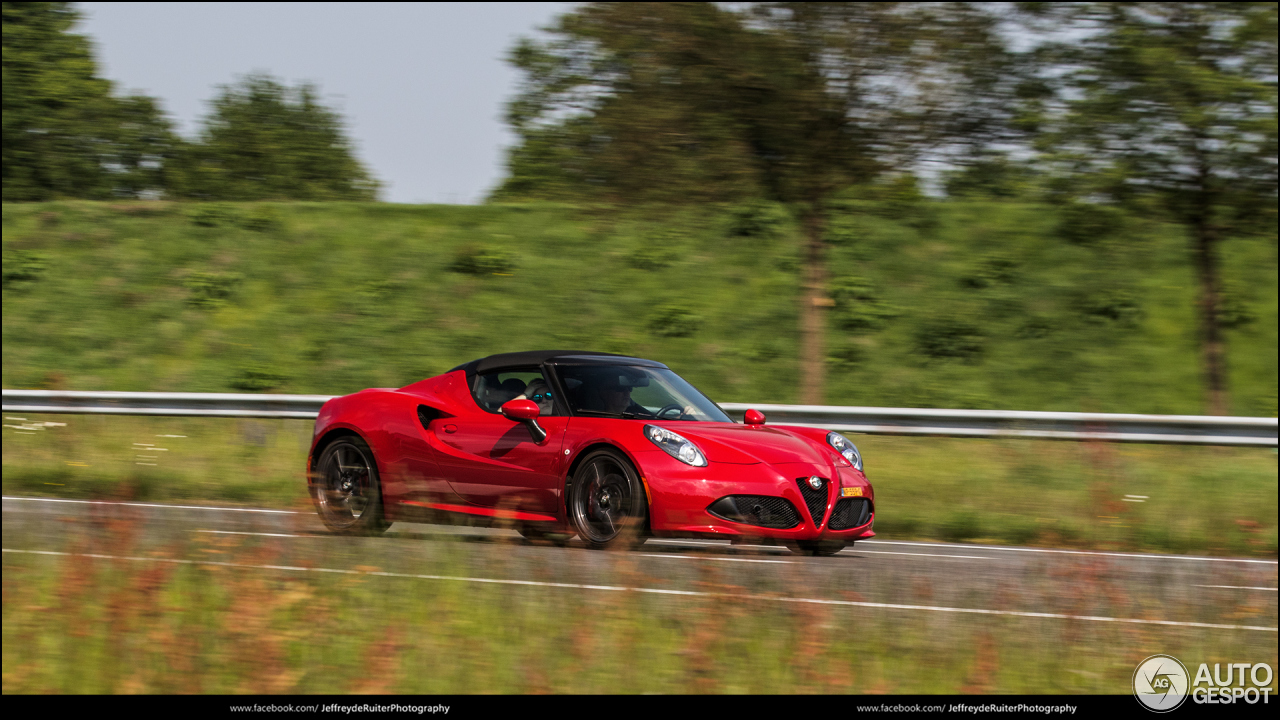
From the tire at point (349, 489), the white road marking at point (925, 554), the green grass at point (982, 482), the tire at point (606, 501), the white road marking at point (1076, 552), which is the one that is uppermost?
the tire at point (606, 501)

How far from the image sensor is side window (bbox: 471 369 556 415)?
820 centimetres

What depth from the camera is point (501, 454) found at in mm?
7914

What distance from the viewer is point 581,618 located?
5.09 m

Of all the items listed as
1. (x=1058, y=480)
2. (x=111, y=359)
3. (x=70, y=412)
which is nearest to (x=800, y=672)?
(x=1058, y=480)

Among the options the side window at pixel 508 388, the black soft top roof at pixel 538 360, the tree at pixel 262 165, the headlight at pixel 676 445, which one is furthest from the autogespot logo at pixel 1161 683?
the tree at pixel 262 165

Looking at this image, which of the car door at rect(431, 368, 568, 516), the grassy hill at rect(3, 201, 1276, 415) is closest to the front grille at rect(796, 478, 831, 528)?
the car door at rect(431, 368, 568, 516)

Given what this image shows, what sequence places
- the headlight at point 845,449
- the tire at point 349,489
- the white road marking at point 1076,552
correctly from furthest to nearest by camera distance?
the white road marking at point 1076,552 < the tire at point 349,489 < the headlight at point 845,449

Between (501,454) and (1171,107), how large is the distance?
30.4ft

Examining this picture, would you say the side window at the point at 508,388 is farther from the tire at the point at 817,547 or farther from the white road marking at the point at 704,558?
the tire at the point at 817,547

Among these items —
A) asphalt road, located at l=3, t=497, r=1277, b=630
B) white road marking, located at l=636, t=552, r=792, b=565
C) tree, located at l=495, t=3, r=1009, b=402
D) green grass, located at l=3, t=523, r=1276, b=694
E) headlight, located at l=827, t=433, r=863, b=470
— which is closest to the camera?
green grass, located at l=3, t=523, r=1276, b=694

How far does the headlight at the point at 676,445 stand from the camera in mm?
7262

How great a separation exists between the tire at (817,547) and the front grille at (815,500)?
0.17 metres

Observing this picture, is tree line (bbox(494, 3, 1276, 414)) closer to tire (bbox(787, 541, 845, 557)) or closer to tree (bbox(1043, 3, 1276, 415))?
tree (bbox(1043, 3, 1276, 415))

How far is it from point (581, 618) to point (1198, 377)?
15.6m
